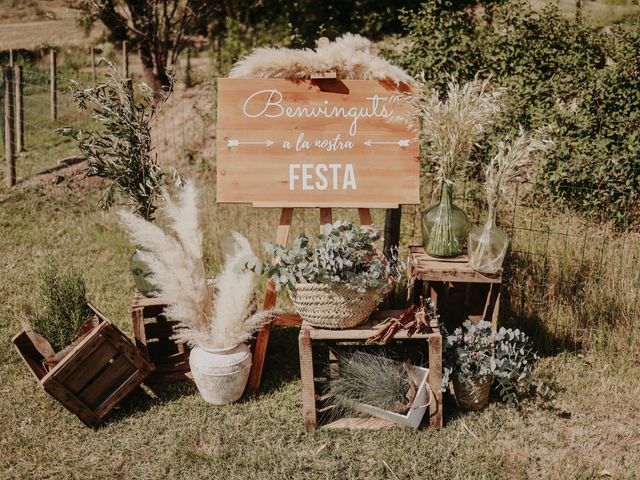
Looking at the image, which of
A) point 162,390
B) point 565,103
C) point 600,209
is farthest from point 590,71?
point 162,390

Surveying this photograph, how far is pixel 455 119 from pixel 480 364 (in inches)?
49.3

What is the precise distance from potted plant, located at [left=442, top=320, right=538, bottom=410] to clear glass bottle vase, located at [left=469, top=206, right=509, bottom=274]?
300 millimetres

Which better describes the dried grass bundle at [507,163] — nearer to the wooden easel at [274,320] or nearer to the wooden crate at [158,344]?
the wooden easel at [274,320]

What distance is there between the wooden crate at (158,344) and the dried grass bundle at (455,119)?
67.7 inches

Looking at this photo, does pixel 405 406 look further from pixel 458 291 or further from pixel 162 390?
pixel 162 390

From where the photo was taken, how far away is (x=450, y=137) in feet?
10.7

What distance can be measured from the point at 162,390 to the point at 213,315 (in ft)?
1.92

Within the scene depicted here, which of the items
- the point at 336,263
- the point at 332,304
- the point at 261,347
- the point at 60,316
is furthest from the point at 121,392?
the point at 336,263

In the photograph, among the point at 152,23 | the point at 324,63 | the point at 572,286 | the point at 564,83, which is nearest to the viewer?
the point at 324,63

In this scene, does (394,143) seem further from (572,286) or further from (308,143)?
(572,286)

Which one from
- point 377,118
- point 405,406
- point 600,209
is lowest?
point 405,406

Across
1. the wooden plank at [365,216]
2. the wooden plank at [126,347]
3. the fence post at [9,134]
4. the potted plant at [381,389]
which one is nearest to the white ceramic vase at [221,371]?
the wooden plank at [126,347]

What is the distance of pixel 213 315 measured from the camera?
3.37 m

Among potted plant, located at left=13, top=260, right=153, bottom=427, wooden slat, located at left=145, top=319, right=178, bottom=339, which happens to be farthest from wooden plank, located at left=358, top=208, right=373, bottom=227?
potted plant, located at left=13, top=260, right=153, bottom=427
